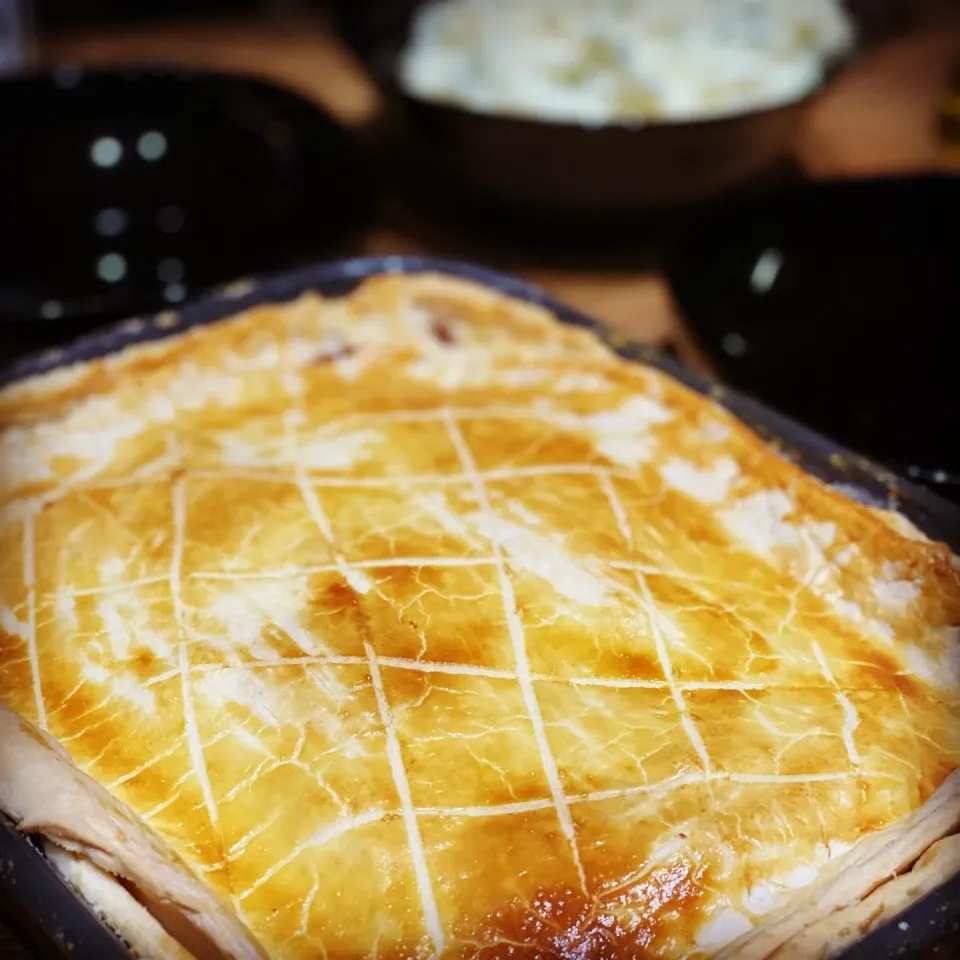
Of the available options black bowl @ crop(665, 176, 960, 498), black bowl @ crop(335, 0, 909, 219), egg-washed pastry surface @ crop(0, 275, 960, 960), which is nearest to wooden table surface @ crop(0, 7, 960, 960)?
black bowl @ crop(335, 0, 909, 219)

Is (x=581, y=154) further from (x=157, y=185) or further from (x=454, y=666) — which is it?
(x=454, y=666)

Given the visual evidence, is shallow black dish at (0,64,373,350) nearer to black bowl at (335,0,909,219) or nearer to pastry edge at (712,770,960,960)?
black bowl at (335,0,909,219)

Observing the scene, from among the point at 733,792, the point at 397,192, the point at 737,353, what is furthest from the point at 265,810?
the point at 397,192

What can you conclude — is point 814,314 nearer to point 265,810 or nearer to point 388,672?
point 388,672

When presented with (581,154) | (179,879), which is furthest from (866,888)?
(581,154)

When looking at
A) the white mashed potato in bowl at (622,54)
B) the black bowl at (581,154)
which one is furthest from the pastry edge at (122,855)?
the white mashed potato in bowl at (622,54)

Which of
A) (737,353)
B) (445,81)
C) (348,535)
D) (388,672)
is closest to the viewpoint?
(388,672)
